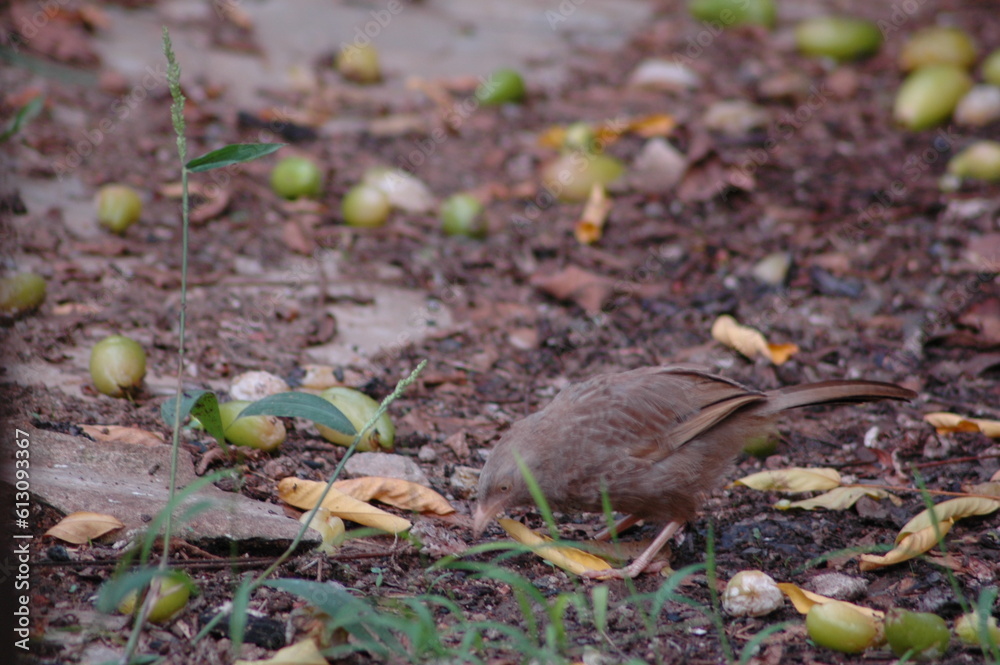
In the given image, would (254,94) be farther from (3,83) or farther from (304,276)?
(304,276)

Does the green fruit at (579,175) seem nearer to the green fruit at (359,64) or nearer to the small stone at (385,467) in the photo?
the green fruit at (359,64)

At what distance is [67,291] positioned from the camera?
16.7ft

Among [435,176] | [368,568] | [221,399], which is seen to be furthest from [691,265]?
[368,568]

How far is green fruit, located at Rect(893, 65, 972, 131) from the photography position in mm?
7515

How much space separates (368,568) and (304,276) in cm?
293

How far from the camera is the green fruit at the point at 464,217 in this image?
6.41 meters

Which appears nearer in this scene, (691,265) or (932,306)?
(932,306)

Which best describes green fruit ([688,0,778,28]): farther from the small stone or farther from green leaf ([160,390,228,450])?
green leaf ([160,390,228,450])

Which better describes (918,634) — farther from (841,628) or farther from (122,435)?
(122,435)

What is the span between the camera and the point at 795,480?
13.0 ft

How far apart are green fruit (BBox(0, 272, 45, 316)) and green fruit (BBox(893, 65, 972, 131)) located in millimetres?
6339

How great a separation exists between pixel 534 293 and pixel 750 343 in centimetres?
140

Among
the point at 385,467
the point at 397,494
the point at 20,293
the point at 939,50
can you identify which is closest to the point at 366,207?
the point at 20,293

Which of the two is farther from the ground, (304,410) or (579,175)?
(304,410)
